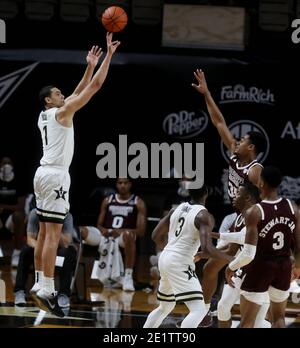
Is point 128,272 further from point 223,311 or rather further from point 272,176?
point 272,176

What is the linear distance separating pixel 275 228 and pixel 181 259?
942mm

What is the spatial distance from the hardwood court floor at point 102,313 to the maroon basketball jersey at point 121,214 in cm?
92

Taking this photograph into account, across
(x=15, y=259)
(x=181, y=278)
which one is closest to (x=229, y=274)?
(x=181, y=278)

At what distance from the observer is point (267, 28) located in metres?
14.8

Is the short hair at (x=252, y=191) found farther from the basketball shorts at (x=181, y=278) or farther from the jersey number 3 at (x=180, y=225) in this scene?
the basketball shorts at (x=181, y=278)

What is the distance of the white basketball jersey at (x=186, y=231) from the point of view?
27.8 ft

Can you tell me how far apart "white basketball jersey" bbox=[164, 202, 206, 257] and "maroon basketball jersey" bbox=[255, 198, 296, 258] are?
0.70m

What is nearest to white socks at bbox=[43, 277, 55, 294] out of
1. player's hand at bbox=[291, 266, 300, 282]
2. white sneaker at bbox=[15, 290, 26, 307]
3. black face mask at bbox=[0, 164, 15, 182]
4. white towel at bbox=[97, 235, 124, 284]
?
white sneaker at bbox=[15, 290, 26, 307]

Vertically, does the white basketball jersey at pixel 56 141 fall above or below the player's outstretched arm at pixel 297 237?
above

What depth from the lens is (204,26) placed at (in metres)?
14.4

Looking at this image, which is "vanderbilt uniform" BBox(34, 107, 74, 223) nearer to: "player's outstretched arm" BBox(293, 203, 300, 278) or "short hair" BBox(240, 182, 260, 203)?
"short hair" BBox(240, 182, 260, 203)

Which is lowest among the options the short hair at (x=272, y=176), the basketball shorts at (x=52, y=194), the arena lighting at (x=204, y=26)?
the basketball shorts at (x=52, y=194)

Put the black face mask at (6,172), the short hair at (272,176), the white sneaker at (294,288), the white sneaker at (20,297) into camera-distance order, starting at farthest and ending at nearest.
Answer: the black face mask at (6,172), the white sneaker at (294,288), the white sneaker at (20,297), the short hair at (272,176)

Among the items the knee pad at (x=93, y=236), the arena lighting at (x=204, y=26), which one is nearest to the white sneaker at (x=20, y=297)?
the knee pad at (x=93, y=236)
